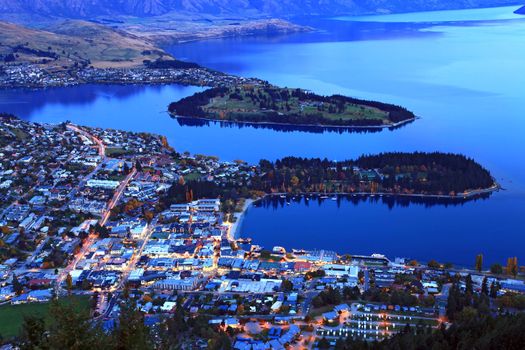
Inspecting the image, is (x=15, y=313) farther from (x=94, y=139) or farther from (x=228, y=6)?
(x=228, y=6)

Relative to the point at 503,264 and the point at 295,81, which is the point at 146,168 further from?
the point at 295,81

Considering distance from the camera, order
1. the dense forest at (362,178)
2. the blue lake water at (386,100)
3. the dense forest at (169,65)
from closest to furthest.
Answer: the blue lake water at (386,100), the dense forest at (362,178), the dense forest at (169,65)

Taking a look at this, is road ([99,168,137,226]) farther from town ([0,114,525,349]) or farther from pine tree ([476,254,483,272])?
pine tree ([476,254,483,272])

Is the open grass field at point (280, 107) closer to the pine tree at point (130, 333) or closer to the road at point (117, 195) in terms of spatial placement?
the road at point (117, 195)

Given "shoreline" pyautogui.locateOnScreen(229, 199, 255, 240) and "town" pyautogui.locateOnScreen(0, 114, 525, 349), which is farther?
"shoreline" pyautogui.locateOnScreen(229, 199, 255, 240)

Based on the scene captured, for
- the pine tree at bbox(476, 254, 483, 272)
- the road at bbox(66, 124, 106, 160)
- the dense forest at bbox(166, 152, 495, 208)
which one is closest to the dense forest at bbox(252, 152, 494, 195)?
the dense forest at bbox(166, 152, 495, 208)

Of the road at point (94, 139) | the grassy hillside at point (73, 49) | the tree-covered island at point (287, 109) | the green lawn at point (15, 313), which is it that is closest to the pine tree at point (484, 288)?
the green lawn at point (15, 313)
